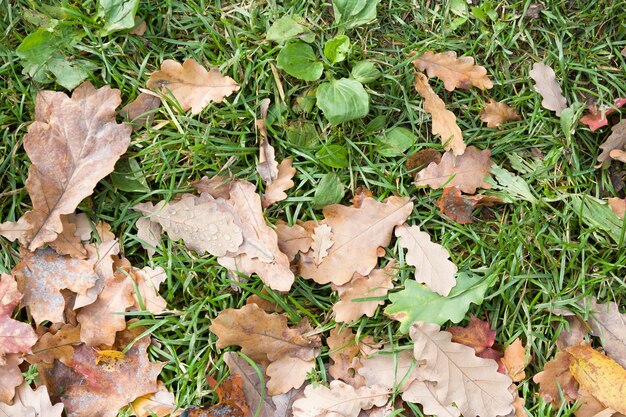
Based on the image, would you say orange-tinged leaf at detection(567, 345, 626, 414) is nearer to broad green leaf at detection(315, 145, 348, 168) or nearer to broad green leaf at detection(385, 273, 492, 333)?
broad green leaf at detection(385, 273, 492, 333)

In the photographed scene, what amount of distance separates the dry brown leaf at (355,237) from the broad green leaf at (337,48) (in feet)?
1.90

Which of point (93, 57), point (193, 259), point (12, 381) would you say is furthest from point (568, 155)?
point (12, 381)

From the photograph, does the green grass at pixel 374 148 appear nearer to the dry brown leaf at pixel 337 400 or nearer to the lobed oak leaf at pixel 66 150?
the lobed oak leaf at pixel 66 150

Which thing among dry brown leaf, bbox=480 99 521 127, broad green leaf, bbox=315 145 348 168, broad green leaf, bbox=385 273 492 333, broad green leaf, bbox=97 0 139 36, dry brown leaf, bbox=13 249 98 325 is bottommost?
broad green leaf, bbox=385 273 492 333

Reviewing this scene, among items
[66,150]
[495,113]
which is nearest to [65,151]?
[66,150]

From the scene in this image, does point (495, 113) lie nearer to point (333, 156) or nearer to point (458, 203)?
point (458, 203)

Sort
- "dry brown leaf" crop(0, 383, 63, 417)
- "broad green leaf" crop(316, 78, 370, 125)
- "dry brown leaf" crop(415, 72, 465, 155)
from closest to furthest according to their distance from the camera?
"dry brown leaf" crop(0, 383, 63, 417) → "broad green leaf" crop(316, 78, 370, 125) → "dry brown leaf" crop(415, 72, 465, 155)

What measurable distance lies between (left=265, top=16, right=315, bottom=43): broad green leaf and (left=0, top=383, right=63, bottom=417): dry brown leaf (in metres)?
1.61

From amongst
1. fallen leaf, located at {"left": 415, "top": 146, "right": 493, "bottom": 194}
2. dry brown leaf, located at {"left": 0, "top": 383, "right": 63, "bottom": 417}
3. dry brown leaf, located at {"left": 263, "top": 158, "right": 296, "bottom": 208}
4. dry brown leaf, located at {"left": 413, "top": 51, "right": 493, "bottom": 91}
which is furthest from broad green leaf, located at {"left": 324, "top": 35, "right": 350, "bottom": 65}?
dry brown leaf, located at {"left": 0, "top": 383, "right": 63, "bottom": 417}

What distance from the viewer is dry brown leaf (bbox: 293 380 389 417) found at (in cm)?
253

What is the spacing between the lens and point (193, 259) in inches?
103

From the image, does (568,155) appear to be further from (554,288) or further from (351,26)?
(351,26)

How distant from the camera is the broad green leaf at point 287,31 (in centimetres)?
269

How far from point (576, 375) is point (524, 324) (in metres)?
0.26
